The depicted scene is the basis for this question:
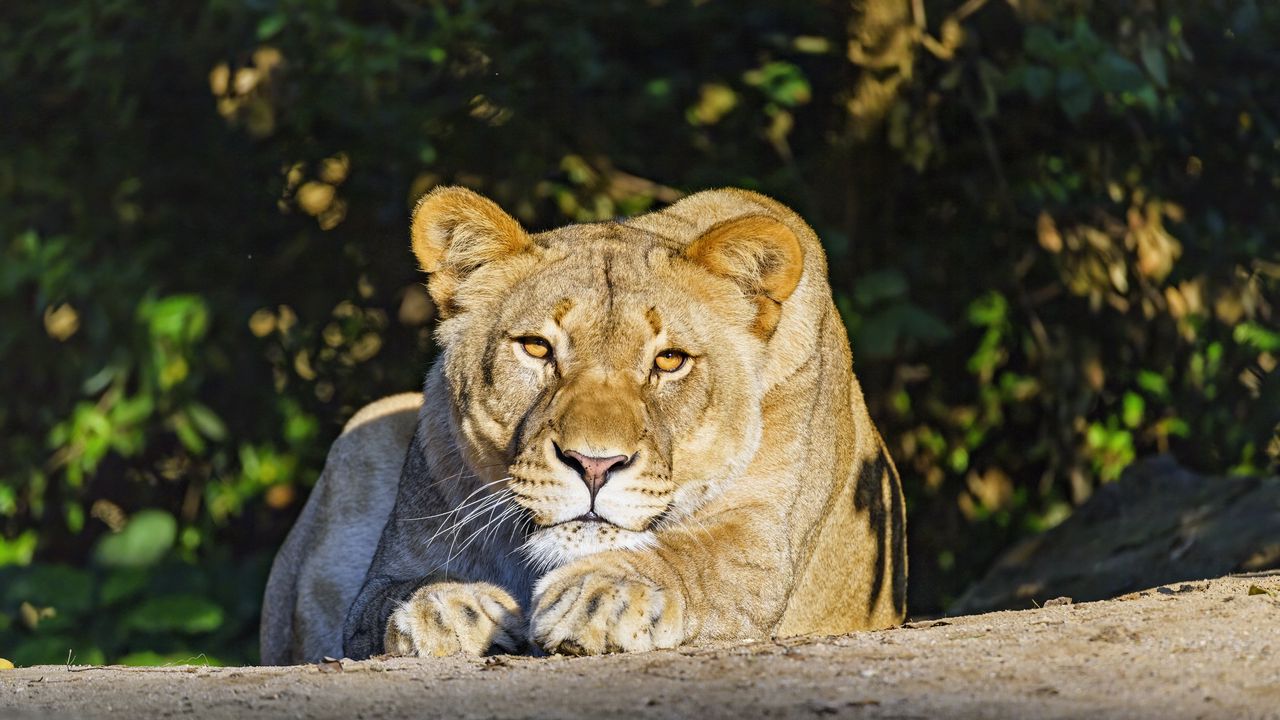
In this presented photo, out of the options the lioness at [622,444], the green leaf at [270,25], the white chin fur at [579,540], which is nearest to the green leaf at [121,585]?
the green leaf at [270,25]

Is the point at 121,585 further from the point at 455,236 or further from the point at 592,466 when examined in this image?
the point at 592,466

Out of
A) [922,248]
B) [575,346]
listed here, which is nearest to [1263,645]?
[575,346]

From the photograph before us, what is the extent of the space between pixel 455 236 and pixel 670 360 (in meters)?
0.61

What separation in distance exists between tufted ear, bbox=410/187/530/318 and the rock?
2.36 meters

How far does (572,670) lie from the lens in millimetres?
2645

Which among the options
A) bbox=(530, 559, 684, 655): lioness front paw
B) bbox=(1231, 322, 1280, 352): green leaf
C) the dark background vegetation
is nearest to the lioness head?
bbox=(530, 559, 684, 655): lioness front paw

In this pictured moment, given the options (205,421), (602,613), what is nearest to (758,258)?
(602,613)

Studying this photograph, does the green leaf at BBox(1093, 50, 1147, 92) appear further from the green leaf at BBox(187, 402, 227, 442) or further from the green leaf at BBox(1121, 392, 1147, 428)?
the green leaf at BBox(187, 402, 227, 442)

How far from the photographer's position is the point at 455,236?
3627 millimetres

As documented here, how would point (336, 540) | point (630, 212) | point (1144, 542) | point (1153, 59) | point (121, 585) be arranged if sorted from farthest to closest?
1. point (630, 212)
2. point (1153, 59)
3. point (121, 585)
4. point (1144, 542)
5. point (336, 540)

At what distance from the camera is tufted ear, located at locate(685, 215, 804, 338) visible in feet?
11.4

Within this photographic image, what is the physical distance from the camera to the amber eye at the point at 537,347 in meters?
3.38

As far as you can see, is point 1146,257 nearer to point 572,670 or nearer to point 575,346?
point 575,346

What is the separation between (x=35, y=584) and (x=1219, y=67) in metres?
5.06
